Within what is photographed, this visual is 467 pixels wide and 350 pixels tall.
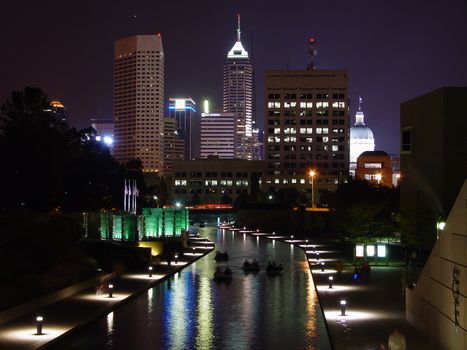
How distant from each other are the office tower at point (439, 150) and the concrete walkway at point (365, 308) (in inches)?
320

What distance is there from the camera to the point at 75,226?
4559 cm

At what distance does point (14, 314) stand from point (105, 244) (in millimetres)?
21623

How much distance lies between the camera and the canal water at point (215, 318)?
25922 mm

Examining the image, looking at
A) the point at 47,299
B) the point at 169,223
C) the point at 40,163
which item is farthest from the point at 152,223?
the point at 47,299

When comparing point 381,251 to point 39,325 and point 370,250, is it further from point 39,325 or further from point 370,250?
point 39,325

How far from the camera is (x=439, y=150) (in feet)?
184

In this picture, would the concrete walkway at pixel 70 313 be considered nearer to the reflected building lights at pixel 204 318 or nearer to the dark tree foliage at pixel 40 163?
the reflected building lights at pixel 204 318

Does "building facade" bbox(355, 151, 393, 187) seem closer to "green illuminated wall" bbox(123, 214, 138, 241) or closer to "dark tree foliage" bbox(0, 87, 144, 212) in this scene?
"dark tree foliage" bbox(0, 87, 144, 212)

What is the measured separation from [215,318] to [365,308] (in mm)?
6081

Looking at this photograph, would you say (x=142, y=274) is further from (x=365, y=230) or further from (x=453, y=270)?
(x=453, y=270)

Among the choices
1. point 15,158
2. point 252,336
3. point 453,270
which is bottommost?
point 252,336

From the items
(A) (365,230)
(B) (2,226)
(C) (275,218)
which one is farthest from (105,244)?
(C) (275,218)

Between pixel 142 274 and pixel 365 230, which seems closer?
pixel 142 274

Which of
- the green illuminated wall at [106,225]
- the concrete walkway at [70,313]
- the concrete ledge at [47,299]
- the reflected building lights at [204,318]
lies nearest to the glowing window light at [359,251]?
the reflected building lights at [204,318]
